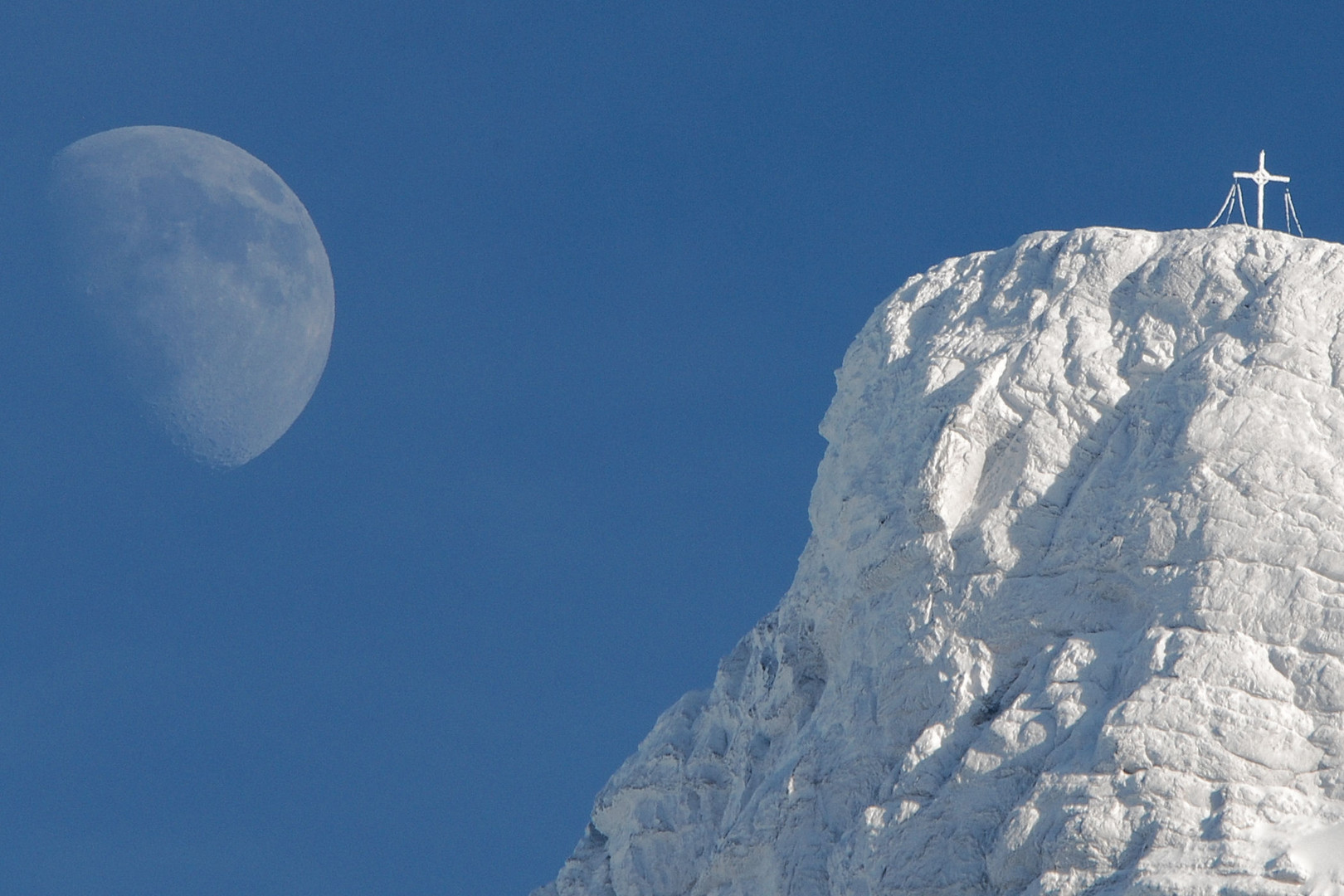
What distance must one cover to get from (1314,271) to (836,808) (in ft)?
32.6

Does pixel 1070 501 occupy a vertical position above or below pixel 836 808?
above

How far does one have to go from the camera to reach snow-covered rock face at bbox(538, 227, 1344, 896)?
25.5 m

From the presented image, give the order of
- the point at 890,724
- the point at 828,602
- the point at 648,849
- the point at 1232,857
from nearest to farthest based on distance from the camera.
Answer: the point at 1232,857
the point at 890,724
the point at 828,602
the point at 648,849

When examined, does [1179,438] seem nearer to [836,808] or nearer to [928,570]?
[928,570]

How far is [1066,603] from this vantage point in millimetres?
28234

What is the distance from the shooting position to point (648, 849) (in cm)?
3456

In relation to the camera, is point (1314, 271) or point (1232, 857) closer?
point (1232, 857)

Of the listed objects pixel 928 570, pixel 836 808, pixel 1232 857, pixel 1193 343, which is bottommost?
pixel 1232 857

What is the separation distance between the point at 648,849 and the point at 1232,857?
40.4 feet

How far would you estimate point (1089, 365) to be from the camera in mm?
30312

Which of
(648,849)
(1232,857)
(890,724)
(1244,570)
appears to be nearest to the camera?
(1232,857)

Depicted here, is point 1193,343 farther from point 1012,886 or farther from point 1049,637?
point 1012,886

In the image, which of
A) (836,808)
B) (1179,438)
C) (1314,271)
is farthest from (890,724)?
(1314,271)

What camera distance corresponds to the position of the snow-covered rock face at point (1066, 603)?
25453 mm
